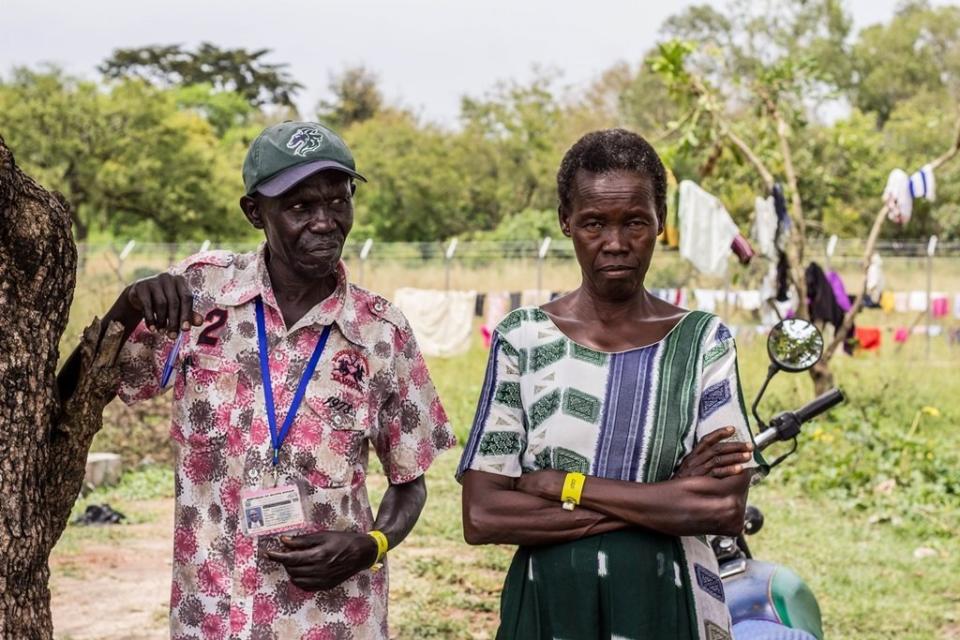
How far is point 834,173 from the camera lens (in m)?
25.9

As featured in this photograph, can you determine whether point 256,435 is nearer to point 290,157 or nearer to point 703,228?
point 290,157

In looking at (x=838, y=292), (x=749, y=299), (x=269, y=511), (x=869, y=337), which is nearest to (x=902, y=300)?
(x=869, y=337)

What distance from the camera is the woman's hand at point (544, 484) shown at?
217 centimetres

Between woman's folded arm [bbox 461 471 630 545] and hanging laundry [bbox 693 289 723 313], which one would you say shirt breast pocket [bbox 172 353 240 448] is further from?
hanging laundry [bbox 693 289 723 313]

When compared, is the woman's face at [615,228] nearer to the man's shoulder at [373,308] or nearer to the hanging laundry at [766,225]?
the man's shoulder at [373,308]

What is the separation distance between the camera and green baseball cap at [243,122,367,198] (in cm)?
238

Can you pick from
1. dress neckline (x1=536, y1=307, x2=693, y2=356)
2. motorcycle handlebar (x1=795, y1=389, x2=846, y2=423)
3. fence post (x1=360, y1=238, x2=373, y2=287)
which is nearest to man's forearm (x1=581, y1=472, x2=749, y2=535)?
dress neckline (x1=536, y1=307, x2=693, y2=356)

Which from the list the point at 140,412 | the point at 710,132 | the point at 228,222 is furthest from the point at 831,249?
the point at 228,222

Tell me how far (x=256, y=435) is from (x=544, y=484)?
59cm

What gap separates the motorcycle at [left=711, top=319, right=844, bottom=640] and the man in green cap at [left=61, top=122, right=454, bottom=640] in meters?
0.97

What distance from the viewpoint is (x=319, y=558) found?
2.29 m

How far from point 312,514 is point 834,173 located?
25.1 metres

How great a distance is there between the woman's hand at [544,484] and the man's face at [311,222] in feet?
2.04

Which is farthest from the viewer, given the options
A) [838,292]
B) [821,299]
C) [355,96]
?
[355,96]
